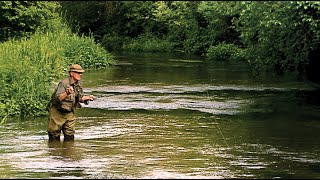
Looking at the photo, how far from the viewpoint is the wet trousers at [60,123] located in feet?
41.5

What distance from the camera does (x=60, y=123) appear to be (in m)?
12.7

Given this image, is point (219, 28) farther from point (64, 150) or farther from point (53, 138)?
point (64, 150)

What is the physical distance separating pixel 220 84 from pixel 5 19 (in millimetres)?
10699

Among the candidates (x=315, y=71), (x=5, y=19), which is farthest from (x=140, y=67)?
(x=315, y=71)

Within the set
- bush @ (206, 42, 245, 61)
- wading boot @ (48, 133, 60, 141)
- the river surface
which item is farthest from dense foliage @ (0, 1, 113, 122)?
bush @ (206, 42, 245, 61)

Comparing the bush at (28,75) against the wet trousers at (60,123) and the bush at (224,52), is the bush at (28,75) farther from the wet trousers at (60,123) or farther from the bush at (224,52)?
the bush at (224,52)

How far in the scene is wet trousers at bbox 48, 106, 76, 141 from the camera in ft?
41.5

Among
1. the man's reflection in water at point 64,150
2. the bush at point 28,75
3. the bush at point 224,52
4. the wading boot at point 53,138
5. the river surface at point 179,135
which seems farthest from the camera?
the bush at point 224,52

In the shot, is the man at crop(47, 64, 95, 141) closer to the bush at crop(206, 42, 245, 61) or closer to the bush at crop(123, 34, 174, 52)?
the bush at crop(206, 42, 245, 61)

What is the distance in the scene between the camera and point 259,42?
90.5 feet

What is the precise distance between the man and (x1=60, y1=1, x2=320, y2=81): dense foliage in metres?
8.34

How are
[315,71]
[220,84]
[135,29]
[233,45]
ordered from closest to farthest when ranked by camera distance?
[220,84]
[315,71]
[233,45]
[135,29]

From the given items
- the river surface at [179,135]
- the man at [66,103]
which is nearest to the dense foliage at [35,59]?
the river surface at [179,135]

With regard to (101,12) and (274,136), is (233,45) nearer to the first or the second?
(101,12)
